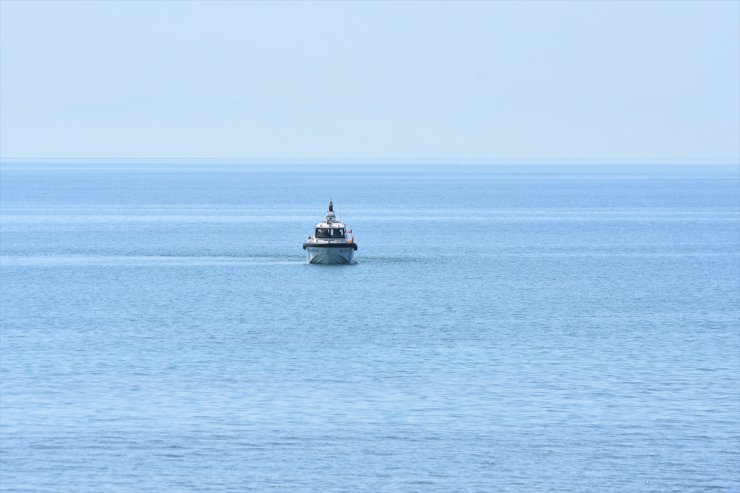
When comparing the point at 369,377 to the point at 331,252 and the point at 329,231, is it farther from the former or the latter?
the point at 329,231

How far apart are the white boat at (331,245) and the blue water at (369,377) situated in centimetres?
142

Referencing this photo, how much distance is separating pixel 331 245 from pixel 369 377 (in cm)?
5309

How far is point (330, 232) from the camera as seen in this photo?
111m

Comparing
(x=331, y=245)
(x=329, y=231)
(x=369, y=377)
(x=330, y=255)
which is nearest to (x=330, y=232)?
(x=329, y=231)

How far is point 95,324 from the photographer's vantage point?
245 ft

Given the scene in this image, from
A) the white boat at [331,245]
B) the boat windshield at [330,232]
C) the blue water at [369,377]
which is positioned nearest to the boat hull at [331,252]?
the white boat at [331,245]

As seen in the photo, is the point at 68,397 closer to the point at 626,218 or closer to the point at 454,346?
the point at 454,346

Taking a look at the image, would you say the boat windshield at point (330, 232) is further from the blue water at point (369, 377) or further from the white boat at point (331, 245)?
the blue water at point (369, 377)

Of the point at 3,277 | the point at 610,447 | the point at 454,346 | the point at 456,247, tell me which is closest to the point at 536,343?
the point at 454,346

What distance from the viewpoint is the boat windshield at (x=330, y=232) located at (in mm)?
110375

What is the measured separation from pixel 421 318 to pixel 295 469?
36162 mm

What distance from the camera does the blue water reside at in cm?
4244

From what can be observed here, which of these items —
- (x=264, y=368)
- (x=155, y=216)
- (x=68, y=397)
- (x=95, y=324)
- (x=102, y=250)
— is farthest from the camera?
(x=155, y=216)

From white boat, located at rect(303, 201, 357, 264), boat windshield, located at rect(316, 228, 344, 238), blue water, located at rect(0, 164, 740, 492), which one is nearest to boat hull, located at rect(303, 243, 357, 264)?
white boat, located at rect(303, 201, 357, 264)
